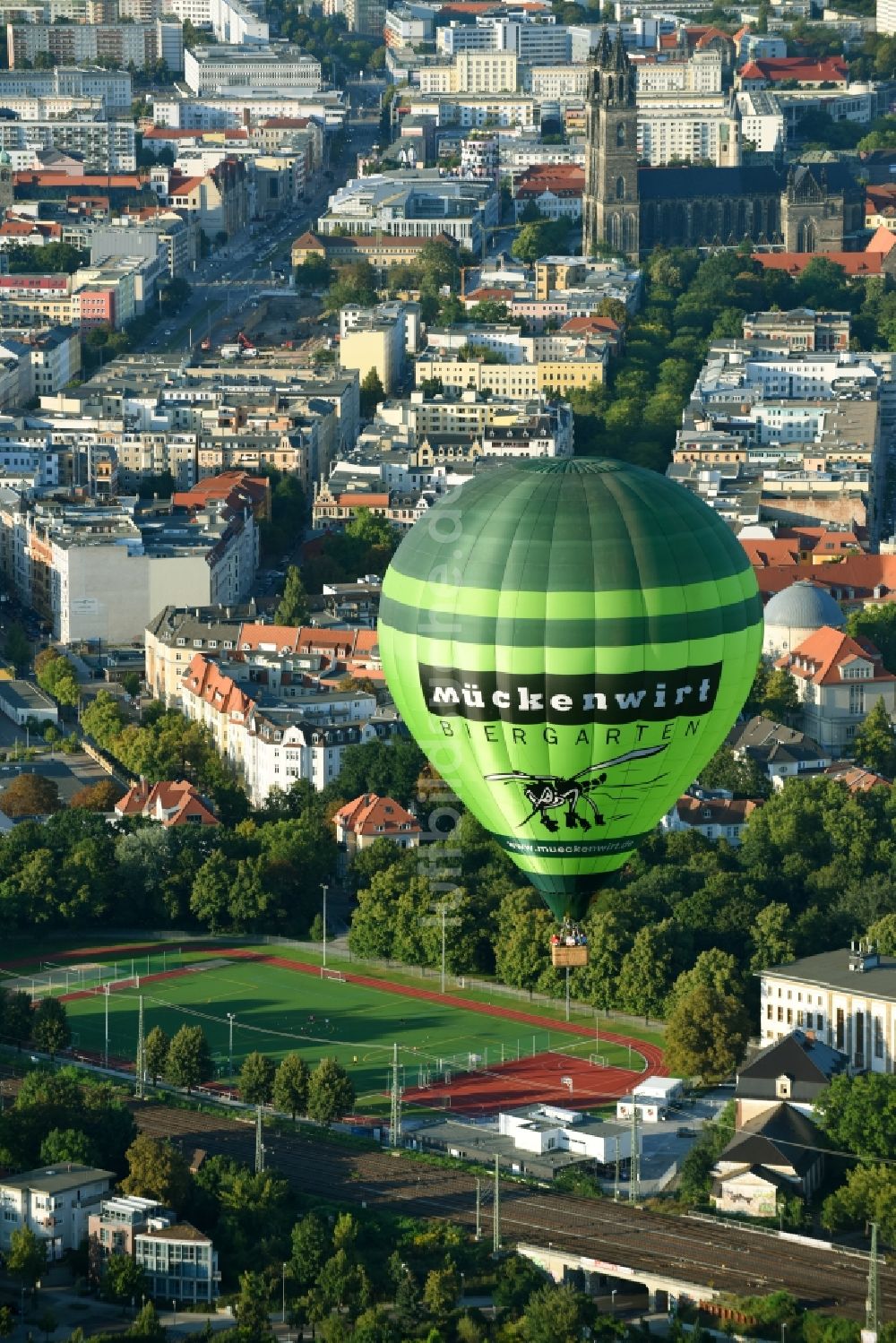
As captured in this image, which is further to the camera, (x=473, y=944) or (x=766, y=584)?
(x=766, y=584)

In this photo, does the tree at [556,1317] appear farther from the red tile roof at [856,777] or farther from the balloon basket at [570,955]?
the red tile roof at [856,777]

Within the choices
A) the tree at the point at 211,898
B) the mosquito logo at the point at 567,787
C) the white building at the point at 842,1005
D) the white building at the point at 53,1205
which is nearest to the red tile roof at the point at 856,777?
the tree at the point at 211,898

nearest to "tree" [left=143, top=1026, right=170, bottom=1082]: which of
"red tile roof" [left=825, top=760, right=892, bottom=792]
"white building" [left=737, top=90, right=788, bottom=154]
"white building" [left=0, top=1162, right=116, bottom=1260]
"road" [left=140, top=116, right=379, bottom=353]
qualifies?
"white building" [left=0, top=1162, right=116, bottom=1260]

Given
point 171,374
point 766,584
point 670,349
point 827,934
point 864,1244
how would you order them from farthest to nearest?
point 670,349, point 171,374, point 766,584, point 827,934, point 864,1244

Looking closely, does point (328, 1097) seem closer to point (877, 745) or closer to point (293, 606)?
point (877, 745)

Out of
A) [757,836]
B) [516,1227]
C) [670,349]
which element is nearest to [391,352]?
[670,349]

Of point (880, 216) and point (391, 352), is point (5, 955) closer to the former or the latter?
point (391, 352)

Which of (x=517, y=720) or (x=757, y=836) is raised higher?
(x=517, y=720)
